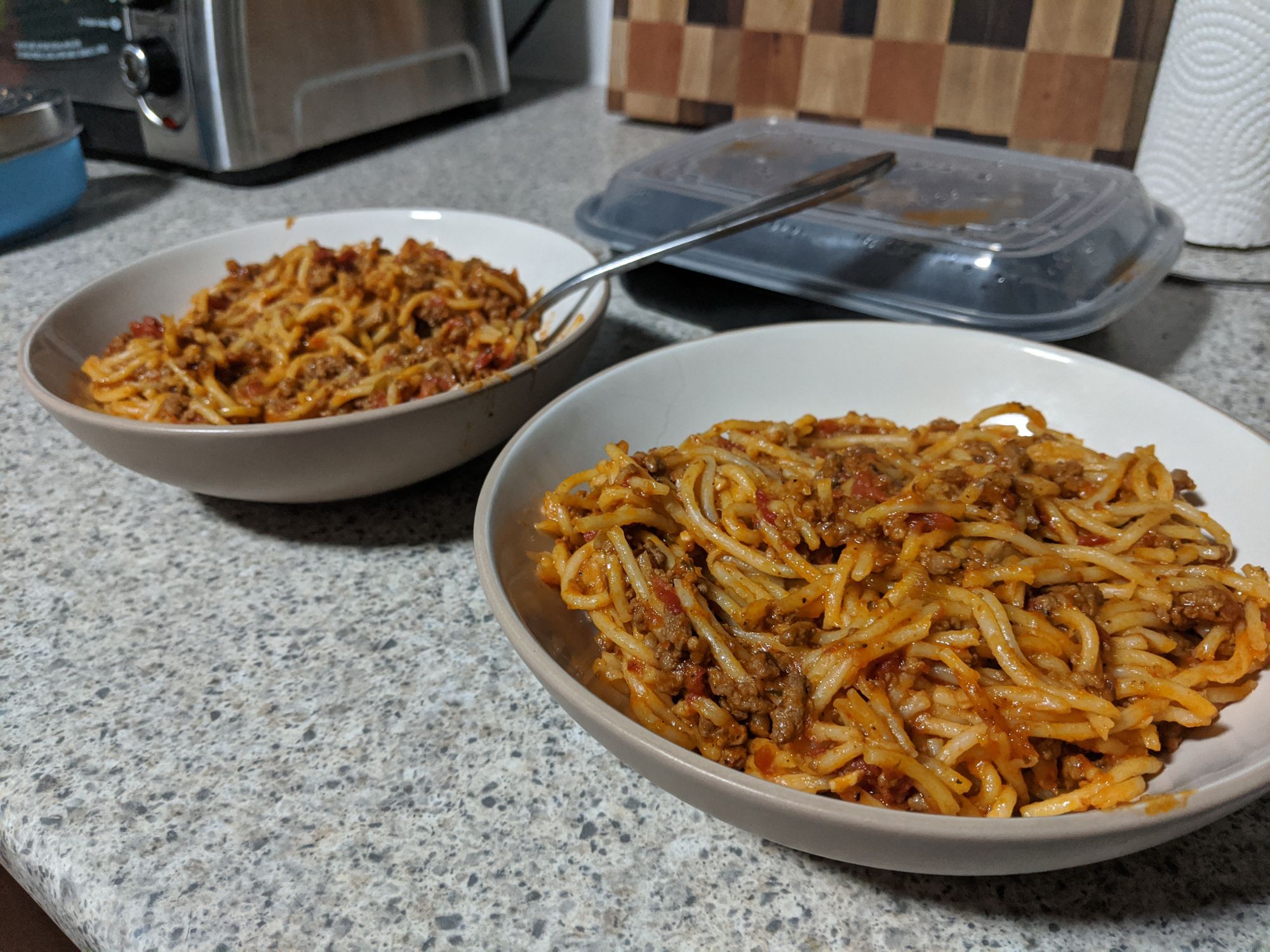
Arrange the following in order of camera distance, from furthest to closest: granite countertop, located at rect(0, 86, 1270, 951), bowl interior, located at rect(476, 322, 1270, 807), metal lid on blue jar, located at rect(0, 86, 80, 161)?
metal lid on blue jar, located at rect(0, 86, 80, 161)
bowl interior, located at rect(476, 322, 1270, 807)
granite countertop, located at rect(0, 86, 1270, 951)

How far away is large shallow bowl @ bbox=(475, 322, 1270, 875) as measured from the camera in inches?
25.1

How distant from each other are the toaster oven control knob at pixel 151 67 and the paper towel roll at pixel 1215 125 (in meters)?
2.39

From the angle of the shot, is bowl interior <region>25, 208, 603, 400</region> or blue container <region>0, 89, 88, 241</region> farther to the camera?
blue container <region>0, 89, 88, 241</region>

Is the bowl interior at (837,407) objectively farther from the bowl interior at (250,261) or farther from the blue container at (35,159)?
the blue container at (35,159)

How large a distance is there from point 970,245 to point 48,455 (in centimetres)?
159

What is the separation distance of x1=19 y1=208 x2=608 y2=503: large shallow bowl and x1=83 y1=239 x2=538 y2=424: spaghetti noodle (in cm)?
6

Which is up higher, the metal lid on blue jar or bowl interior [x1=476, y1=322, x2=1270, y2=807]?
the metal lid on blue jar

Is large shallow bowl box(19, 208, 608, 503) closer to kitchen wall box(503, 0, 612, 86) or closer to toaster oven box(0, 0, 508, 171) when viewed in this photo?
toaster oven box(0, 0, 508, 171)

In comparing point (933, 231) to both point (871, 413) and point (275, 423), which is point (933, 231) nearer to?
point (871, 413)

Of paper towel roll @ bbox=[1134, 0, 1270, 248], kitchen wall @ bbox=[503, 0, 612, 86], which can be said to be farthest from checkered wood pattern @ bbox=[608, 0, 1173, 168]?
kitchen wall @ bbox=[503, 0, 612, 86]

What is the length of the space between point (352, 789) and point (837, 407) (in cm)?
86

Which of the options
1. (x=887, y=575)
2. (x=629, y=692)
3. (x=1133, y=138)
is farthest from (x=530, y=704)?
(x=1133, y=138)

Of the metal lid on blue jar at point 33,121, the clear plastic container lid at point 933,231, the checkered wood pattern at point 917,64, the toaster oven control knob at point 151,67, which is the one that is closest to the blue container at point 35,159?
the metal lid on blue jar at point 33,121

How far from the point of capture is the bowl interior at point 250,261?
1421 millimetres
